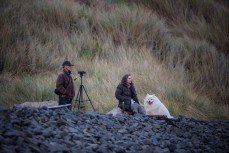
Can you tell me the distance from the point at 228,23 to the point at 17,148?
1627 cm

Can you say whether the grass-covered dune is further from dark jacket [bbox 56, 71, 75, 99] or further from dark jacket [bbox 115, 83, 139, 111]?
dark jacket [bbox 56, 71, 75, 99]

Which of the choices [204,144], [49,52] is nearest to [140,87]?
[49,52]

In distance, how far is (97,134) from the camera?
641 cm

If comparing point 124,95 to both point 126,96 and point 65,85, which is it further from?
point 65,85

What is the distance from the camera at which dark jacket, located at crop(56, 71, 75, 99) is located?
9.43 m

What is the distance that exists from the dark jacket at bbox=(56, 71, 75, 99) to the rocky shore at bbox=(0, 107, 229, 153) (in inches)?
64.9

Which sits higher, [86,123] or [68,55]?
[68,55]

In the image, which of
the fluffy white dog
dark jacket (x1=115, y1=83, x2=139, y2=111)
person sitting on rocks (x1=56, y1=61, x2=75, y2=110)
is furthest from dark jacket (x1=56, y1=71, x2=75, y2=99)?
the fluffy white dog

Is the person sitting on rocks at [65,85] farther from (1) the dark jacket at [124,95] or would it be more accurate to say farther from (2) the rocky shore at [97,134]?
(2) the rocky shore at [97,134]

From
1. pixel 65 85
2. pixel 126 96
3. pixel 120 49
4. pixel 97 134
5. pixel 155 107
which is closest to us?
pixel 97 134

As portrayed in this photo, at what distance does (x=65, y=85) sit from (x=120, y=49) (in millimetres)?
6278

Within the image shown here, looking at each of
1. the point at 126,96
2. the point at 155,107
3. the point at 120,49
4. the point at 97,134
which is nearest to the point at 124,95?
the point at 126,96

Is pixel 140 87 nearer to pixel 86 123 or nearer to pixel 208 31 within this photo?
pixel 86 123

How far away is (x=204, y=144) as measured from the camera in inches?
283
